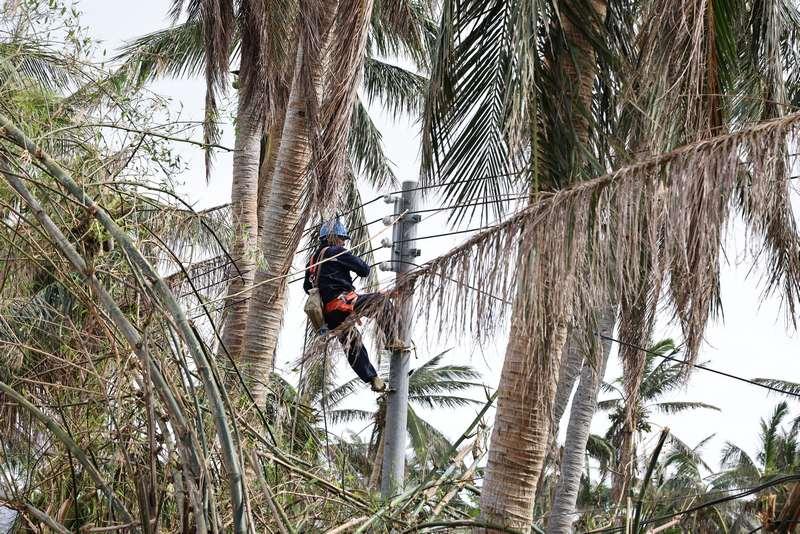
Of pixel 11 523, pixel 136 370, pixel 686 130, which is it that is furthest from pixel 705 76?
pixel 11 523

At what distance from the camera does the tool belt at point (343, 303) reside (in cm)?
777

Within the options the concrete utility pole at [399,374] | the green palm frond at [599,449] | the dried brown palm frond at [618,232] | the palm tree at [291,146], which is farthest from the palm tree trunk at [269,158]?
the green palm frond at [599,449]

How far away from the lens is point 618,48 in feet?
22.9

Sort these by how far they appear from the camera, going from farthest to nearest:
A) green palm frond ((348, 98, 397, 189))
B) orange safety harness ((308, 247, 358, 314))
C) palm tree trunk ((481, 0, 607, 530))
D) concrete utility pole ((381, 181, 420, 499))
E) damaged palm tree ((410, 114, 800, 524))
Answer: green palm frond ((348, 98, 397, 189)) < concrete utility pole ((381, 181, 420, 499)) < orange safety harness ((308, 247, 358, 314)) < palm tree trunk ((481, 0, 607, 530)) < damaged palm tree ((410, 114, 800, 524))

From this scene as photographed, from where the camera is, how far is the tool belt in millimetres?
7773

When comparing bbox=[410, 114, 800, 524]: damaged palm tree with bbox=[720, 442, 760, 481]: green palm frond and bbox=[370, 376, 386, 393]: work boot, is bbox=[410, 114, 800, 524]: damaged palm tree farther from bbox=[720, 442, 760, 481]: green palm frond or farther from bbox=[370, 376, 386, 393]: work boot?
bbox=[720, 442, 760, 481]: green palm frond

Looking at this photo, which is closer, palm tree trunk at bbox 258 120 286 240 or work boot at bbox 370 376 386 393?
work boot at bbox 370 376 386 393

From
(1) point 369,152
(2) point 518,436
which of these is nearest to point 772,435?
(1) point 369,152

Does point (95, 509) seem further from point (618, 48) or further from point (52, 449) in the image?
point (618, 48)

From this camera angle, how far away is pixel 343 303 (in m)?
7.84

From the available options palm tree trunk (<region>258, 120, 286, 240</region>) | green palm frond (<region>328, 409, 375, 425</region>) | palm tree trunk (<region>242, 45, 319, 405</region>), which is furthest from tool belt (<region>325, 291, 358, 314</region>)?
green palm frond (<region>328, 409, 375, 425</region>)

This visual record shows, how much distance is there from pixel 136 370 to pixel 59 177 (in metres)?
0.95

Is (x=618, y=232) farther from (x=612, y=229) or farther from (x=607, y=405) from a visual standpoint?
(x=607, y=405)

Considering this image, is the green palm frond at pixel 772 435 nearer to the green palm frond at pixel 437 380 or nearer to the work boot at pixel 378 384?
the green palm frond at pixel 437 380
